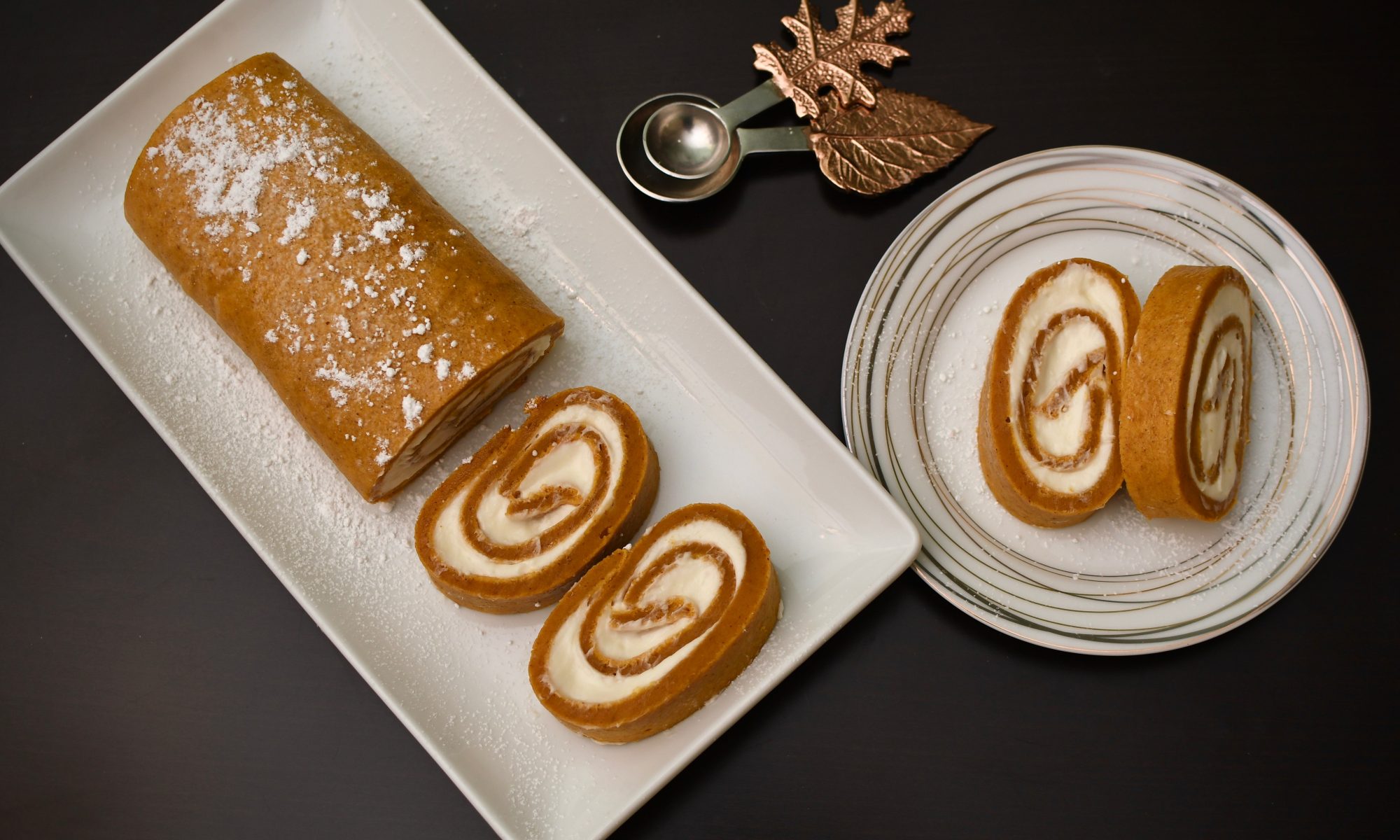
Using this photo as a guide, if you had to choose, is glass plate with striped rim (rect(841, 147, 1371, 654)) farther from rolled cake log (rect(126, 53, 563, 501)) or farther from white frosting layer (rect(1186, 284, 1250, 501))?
rolled cake log (rect(126, 53, 563, 501))

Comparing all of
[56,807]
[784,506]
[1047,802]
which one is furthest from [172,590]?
[1047,802]

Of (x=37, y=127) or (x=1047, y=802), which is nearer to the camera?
(x=1047, y=802)

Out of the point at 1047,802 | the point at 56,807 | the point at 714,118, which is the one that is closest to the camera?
the point at 1047,802

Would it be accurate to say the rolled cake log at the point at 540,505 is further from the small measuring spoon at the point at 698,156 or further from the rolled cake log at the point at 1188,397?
the rolled cake log at the point at 1188,397

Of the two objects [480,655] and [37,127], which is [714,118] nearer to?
[480,655]

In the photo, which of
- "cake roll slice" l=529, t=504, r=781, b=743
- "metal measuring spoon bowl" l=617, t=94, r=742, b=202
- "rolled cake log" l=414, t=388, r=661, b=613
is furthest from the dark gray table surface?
"rolled cake log" l=414, t=388, r=661, b=613
